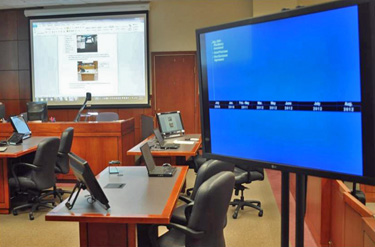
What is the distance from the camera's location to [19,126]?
532 centimetres

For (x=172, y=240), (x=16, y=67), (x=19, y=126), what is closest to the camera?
(x=172, y=240)

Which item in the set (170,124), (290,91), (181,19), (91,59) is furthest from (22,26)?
(290,91)

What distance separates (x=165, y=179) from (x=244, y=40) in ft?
7.30

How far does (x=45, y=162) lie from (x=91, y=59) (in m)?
4.12

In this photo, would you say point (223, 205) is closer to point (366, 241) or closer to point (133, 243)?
point (133, 243)

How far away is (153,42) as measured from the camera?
26.4 ft

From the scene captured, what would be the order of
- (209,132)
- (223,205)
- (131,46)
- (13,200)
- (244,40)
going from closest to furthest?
(244,40)
(209,132)
(223,205)
(13,200)
(131,46)

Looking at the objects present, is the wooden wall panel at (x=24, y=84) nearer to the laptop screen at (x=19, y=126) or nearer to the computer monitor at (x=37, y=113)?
the computer monitor at (x=37, y=113)

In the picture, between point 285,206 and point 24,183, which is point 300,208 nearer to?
point 285,206

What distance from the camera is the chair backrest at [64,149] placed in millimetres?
4895

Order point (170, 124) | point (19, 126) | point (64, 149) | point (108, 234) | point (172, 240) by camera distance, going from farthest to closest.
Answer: point (170, 124), point (19, 126), point (64, 149), point (172, 240), point (108, 234)

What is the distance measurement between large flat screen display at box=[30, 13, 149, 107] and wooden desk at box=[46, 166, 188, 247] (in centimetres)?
532

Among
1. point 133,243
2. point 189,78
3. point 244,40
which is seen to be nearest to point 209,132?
point 244,40

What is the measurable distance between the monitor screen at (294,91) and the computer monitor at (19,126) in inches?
183
